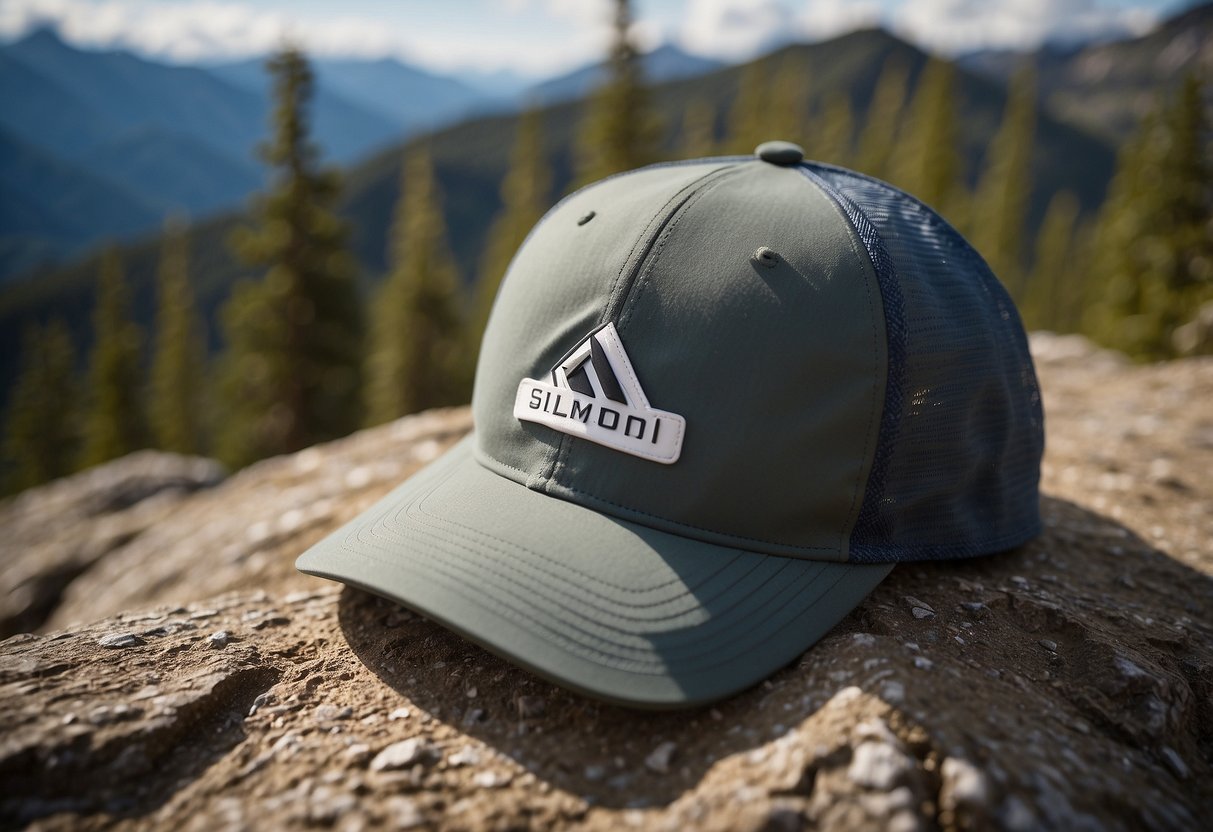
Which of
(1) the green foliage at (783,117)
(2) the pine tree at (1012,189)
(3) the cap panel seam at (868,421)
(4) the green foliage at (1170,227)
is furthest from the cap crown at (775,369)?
(2) the pine tree at (1012,189)

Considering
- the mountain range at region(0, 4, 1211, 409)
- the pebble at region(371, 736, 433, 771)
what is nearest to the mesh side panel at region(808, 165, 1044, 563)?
the pebble at region(371, 736, 433, 771)

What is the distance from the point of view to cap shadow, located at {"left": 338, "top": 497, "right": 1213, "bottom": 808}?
178 cm

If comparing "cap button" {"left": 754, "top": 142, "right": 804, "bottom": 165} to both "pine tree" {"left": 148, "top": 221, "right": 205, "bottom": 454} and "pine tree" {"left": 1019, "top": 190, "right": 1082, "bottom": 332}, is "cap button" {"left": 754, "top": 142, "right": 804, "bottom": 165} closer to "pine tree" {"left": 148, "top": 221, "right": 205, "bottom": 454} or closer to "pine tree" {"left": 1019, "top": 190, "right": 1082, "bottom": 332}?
"pine tree" {"left": 148, "top": 221, "right": 205, "bottom": 454}

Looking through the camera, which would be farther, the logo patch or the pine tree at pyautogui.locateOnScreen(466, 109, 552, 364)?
the pine tree at pyautogui.locateOnScreen(466, 109, 552, 364)

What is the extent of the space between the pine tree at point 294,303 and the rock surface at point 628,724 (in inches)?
686

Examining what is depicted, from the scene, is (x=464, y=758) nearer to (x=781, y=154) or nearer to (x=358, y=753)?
(x=358, y=753)

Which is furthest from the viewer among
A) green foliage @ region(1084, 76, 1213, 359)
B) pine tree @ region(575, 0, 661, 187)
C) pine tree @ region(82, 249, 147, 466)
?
pine tree @ region(82, 249, 147, 466)

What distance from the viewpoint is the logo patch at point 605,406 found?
2070 mm

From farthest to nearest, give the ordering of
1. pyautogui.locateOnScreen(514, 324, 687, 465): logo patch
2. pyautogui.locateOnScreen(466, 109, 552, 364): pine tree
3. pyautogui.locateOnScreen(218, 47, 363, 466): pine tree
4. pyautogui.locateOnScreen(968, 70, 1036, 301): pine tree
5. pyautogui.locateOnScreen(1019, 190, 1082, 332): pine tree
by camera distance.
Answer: pyautogui.locateOnScreen(1019, 190, 1082, 332): pine tree, pyautogui.locateOnScreen(968, 70, 1036, 301): pine tree, pyautogui.locateOnScreen(466, 109, 552, 364): pine tree, pyautogui.locateOnScreen(218, 47, 363, 466): pine tree, pyautogui.locateOnScreen(514, 324, 687, 465): logo patch

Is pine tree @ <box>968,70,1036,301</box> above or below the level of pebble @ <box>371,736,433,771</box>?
above

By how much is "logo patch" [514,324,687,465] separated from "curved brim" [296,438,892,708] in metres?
0.23

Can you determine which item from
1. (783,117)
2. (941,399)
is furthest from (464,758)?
(783,117)

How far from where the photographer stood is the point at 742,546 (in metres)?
2.06

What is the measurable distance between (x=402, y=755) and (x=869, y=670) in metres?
1.19
